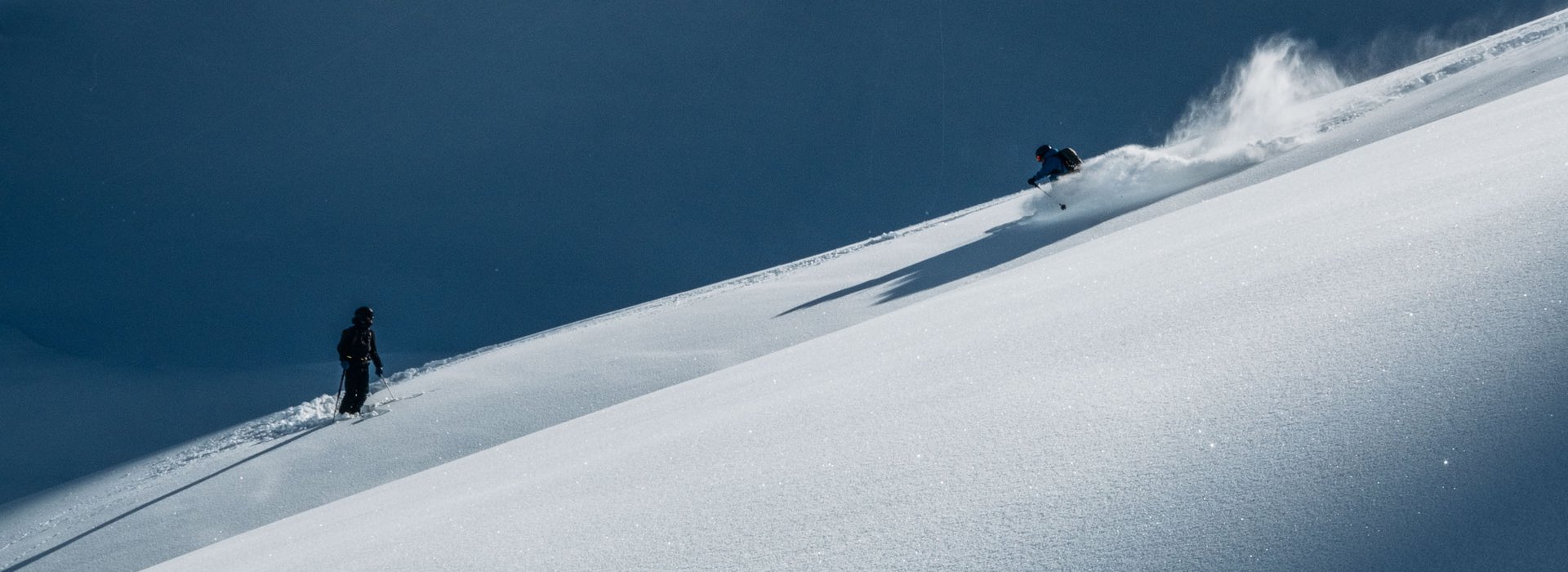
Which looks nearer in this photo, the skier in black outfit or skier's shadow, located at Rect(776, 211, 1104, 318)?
skier's shadow, located at Rect(776, 211, 1104, 318)

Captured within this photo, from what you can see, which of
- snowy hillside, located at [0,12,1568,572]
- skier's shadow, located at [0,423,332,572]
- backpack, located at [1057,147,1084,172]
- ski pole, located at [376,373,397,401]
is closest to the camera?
snowy hillside, located at [0,12,1568,572]

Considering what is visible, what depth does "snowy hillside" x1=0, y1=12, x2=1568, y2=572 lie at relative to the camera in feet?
7.16

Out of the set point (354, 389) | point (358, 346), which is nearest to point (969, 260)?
point (358, 346)

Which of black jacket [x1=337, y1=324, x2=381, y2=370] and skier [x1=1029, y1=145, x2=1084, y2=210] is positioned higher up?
black jacket [x1=337, y1=324, x2=381, y2=370]

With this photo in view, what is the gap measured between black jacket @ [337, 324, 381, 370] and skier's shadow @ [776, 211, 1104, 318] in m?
4.17

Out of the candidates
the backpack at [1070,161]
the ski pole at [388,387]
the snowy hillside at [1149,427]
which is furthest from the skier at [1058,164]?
the ski pole at [388,387]

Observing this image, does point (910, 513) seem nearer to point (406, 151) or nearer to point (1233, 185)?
point (1233, 185)

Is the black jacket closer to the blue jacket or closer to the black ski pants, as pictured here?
the black ski pants

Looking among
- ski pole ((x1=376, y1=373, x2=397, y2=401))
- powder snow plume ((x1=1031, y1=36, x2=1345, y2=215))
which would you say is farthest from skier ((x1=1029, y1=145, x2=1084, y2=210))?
ski pole ((x1=376, y1=373, x2=397, y2=401))

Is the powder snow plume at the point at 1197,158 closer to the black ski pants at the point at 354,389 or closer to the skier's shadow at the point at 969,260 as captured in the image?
the skier's shadow at the point at 969,260

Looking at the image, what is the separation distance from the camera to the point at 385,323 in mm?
24469

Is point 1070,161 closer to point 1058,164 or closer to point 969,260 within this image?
point 1058,164

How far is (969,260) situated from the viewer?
11555 mm

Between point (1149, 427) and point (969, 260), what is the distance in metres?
8.88
